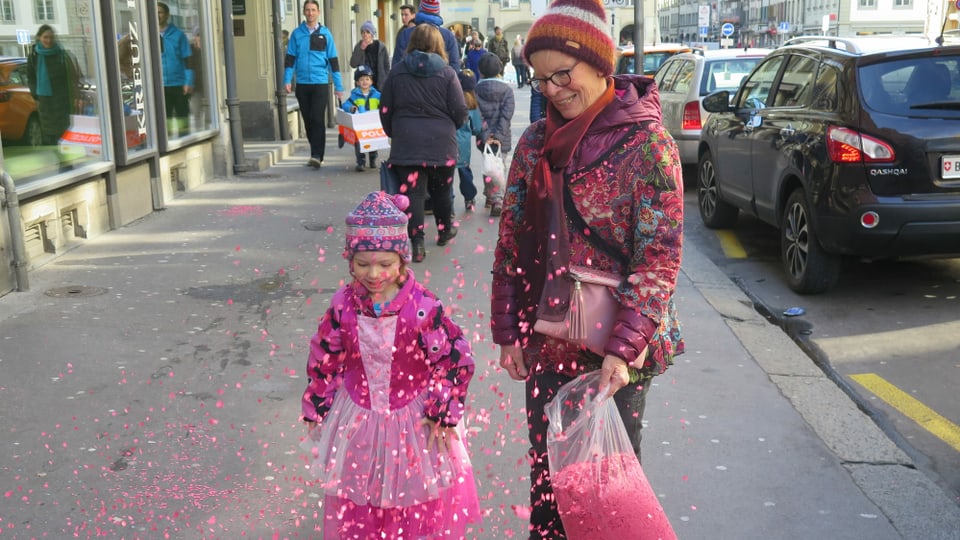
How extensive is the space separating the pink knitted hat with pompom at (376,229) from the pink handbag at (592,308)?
0.57 metres

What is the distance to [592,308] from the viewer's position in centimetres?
278

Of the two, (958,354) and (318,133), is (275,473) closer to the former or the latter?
(958,354)

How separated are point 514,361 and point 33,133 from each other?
625 centimetres

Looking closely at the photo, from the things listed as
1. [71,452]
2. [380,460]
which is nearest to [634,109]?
[380,460]

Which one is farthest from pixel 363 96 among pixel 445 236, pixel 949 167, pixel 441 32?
pixel 949 167

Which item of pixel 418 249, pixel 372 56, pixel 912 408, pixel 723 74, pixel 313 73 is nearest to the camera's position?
pixel 912 408

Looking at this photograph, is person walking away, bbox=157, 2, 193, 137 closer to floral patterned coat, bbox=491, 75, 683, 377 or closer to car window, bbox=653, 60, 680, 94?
car window, bbox=653, 60, 680, 94

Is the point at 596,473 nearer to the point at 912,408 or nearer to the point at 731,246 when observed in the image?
the point at 912,408

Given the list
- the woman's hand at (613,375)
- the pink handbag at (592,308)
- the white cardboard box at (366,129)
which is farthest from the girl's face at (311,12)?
the woman's hand at (613,375)

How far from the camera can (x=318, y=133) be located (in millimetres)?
13414

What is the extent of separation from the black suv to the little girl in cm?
436

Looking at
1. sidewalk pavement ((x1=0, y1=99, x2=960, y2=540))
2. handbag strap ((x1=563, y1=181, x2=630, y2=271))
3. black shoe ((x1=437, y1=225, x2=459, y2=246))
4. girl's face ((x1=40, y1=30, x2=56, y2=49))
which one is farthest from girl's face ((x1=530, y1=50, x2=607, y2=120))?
girl's face ((x1=40, y1=30, x2=56, y2=49))

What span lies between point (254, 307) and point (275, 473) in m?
2.53

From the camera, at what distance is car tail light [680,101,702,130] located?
39.5 feet
